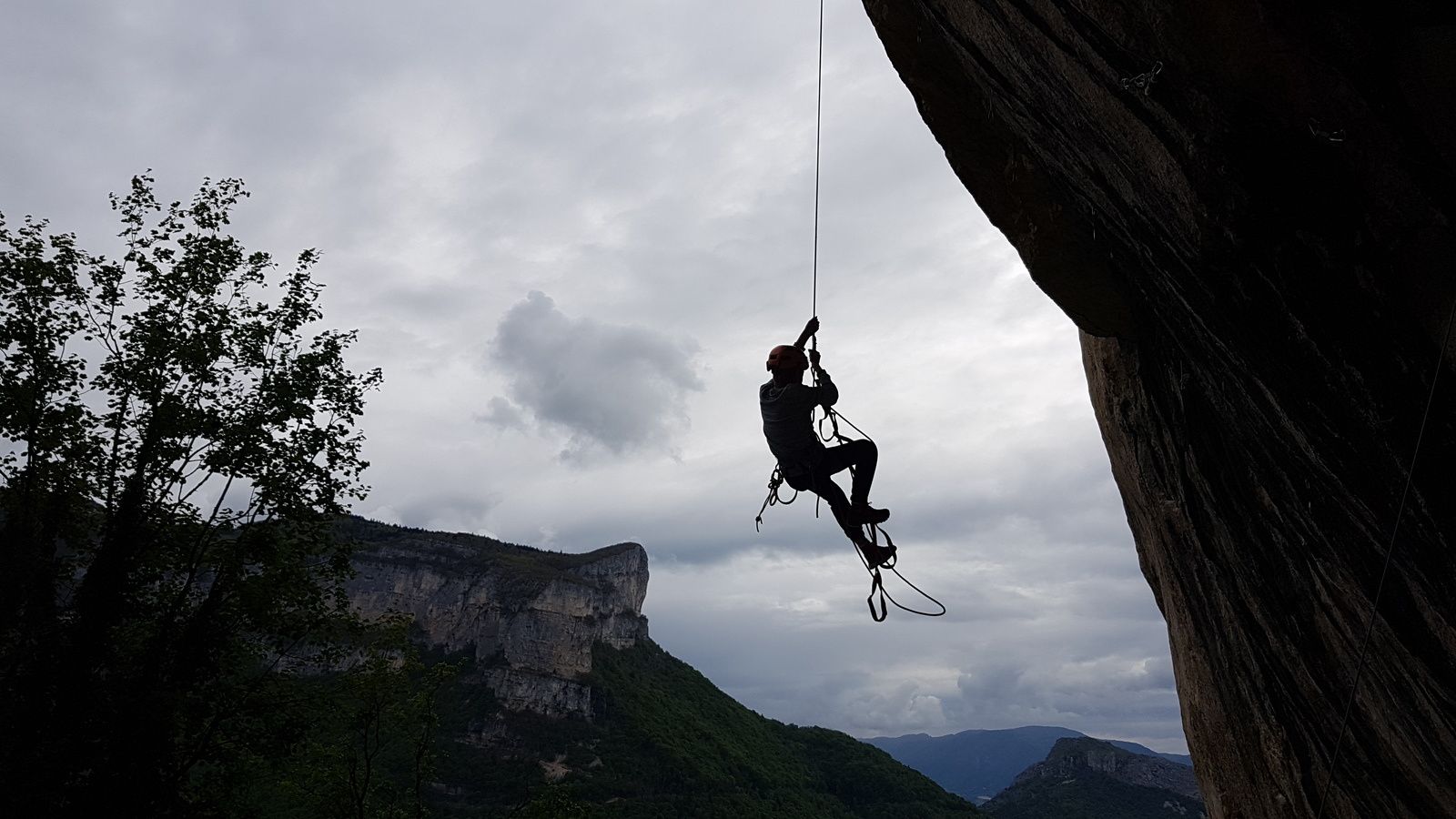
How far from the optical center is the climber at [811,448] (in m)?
7.70

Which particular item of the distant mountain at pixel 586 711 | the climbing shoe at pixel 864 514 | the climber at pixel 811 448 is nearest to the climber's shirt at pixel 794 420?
the climber at pixel 811 448

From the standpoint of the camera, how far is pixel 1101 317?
6.47 meters

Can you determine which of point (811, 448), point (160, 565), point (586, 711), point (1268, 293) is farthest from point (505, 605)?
point (1268, 293)

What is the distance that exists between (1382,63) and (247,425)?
13678mm

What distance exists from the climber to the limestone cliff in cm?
8779

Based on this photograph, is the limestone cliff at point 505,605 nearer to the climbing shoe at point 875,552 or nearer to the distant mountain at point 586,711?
the distant mountain at point 586,711

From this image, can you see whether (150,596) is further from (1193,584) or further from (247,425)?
(1193,584)

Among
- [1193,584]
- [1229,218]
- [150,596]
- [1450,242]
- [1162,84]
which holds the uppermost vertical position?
[1162,84]

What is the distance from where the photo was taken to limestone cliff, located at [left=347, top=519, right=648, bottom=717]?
91062mm

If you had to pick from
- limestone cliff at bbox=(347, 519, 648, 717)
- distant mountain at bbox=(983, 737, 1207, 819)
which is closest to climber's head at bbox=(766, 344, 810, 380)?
limestone cliff at bbox=(347, 519, 648, 717)

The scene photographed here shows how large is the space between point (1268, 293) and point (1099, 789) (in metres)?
142

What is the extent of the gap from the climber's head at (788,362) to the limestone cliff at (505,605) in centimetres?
8874

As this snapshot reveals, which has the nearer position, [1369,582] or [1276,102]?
[1276,102]

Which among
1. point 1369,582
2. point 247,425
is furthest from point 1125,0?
point 247,425
